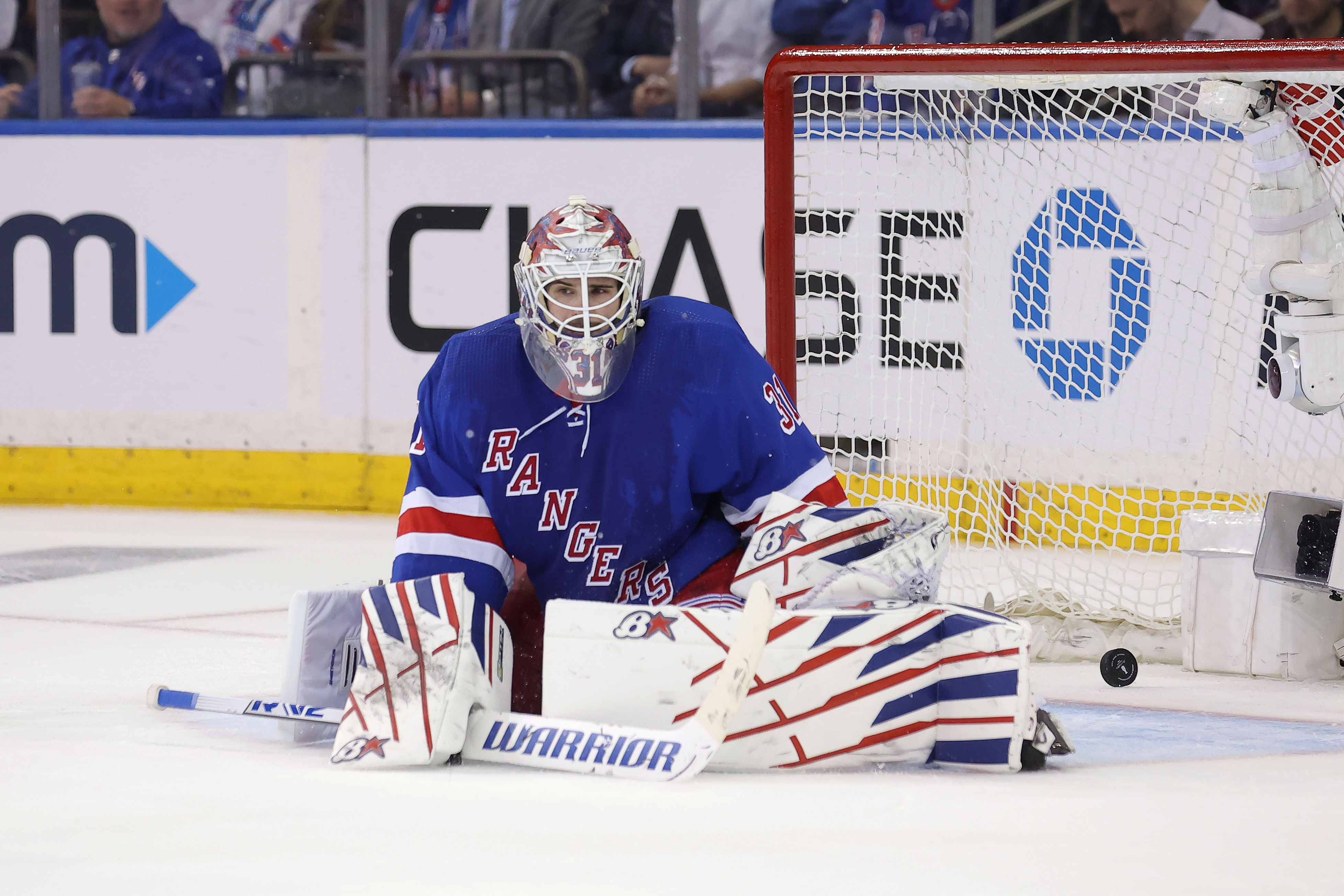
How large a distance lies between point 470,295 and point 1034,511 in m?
1.91

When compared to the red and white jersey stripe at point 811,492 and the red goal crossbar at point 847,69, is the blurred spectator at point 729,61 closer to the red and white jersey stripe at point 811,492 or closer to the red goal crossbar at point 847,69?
the red goal crossbar at point 847,69

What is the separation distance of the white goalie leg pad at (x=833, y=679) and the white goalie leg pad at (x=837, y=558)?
3.4 inches

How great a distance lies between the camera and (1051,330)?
4.24 m

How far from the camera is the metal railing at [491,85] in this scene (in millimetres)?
5203

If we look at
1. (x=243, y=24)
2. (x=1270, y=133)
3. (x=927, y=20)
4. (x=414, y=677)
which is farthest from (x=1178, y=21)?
(x=414, y=677)

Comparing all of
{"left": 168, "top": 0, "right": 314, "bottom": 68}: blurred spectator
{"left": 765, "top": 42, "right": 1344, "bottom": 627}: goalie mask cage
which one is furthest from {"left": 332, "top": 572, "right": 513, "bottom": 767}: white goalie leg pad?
{"left": 168, "top": 0, "right": 314, "bottom": 68}: blurred spectator

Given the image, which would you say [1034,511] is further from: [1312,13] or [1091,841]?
[1091,841]

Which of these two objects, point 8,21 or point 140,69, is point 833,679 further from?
point 8,21

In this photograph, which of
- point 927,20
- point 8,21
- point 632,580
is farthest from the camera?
→ point 8,21

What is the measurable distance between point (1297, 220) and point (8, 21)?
436 centimetres

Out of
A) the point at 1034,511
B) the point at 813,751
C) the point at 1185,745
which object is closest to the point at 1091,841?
the point at 813,751

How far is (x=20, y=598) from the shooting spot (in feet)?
12.3

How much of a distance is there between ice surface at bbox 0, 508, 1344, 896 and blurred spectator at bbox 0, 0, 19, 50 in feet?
11.1

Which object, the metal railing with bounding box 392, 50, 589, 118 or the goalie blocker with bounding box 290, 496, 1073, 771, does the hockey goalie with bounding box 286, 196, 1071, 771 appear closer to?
the goalie blocker with bounding box 290, 496, 1073, 771
